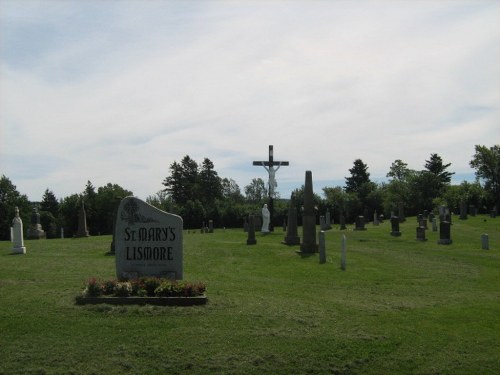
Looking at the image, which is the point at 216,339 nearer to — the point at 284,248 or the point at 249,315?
the point at 249,315

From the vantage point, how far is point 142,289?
1147cm

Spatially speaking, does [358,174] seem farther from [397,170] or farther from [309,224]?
[309,224]

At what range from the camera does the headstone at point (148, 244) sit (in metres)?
13.3

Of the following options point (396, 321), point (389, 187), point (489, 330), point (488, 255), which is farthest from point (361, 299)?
point (389, 187)

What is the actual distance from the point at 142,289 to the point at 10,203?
68468mm

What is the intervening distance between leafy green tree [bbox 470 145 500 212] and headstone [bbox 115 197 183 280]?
62665 mm

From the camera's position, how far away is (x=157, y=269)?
13.3m

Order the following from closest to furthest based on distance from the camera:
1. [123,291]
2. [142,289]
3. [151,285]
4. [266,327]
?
[266,327] → [123,291] → [142,289] → [151,285]

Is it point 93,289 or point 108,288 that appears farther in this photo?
point 108,288

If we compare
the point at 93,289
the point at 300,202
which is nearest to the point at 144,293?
the point at 93,289

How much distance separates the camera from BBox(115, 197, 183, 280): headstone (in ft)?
43.5

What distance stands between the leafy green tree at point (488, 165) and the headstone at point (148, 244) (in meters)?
62.7

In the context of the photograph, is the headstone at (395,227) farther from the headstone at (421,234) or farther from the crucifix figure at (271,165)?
the crucifix figure at (271,165)

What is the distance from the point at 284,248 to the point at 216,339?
17.0 m
